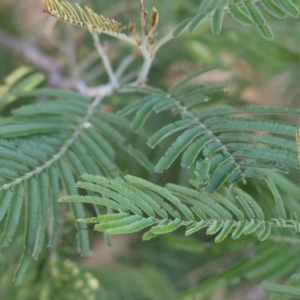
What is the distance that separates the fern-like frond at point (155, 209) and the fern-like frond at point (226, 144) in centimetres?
2

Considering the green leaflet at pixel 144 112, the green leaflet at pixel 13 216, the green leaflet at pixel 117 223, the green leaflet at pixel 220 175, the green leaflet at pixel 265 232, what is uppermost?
the green leaflet at pixel 144 112

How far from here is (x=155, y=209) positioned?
0.29 meters

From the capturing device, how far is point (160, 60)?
0.79 m

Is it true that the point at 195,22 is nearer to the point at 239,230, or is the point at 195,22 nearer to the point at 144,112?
the point at 144,112

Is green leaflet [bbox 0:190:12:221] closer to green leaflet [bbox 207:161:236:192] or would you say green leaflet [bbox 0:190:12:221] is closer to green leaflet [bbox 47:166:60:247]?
green leaflet [bbox 47:166:60:247]

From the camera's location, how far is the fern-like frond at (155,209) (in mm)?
277

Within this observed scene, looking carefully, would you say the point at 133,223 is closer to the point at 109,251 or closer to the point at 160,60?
the point at 160,60

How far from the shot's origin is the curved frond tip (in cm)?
32

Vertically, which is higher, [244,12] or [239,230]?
[244,12]

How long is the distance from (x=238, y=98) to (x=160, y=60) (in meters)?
0.17

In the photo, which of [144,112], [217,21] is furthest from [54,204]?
[217,21]

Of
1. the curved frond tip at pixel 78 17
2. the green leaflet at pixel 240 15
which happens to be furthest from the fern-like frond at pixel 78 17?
the green leaflet at pixel 240 15

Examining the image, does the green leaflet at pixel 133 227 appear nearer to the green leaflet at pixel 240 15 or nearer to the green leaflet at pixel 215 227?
the green leaflet at pixel 215 227

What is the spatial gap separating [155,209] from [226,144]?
0.10m
